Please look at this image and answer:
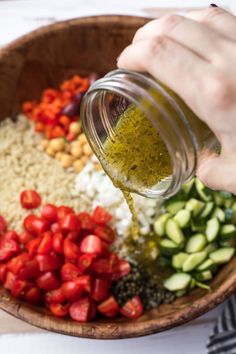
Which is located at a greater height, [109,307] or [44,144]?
[44,144]

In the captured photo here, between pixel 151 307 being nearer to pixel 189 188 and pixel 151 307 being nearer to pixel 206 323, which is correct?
pixel 206 323

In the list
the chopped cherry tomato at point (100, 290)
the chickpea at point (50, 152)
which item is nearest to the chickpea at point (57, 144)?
the chickpea at point (50, 152)

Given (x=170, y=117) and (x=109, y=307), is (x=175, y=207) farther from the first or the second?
(x=170, y=117)

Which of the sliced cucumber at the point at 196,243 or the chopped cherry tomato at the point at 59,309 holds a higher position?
the sliced cucumber at the point at 196,243

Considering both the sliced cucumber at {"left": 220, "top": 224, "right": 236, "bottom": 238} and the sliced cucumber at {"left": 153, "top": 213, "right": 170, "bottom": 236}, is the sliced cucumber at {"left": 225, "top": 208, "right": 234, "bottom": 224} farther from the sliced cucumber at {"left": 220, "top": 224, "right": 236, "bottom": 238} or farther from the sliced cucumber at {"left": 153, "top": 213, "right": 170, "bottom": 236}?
the sliced cucumber at {"left": 153, "top": 213, "right": 170, "bottom": 236}

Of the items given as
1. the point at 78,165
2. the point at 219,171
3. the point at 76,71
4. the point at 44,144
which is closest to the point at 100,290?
the point at 78,165

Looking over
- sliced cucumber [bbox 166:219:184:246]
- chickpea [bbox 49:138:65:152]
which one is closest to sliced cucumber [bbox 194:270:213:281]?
sliced cucumber [bbox 166:219:184:246]

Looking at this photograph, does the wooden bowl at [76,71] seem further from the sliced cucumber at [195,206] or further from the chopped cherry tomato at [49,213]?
the chopped cherry tomato at [49,213]
